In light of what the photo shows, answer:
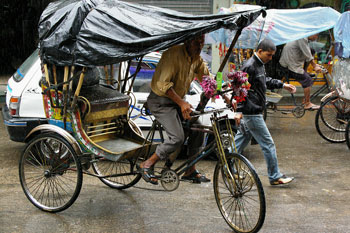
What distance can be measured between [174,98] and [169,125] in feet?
1.01

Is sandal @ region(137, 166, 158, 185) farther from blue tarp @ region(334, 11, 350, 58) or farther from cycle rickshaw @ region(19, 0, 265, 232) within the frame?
blue tarp @ region(334, 11, 350, 58)

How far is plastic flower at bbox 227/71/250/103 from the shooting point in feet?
14.4

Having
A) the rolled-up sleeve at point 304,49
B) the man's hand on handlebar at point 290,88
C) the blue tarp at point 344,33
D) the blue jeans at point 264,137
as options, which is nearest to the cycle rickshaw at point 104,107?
the blue jeans at point 264,137

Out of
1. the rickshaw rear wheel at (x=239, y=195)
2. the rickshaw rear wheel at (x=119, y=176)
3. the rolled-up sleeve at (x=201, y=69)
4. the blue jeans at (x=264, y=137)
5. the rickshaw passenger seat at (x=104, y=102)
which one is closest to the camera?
the rickshaw rear wheel at (x=239, y=195)

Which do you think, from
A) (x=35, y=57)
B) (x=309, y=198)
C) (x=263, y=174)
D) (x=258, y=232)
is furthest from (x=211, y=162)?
(x=35, y=57)

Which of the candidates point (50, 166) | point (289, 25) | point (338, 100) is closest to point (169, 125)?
point (50, 166)

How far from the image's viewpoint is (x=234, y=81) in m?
4.43

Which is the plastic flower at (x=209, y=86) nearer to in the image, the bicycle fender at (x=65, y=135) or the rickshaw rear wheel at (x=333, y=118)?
the bicycle fender at (x=65, y=135)

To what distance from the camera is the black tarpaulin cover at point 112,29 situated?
4.17 m

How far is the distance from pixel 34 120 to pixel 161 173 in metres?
2.48

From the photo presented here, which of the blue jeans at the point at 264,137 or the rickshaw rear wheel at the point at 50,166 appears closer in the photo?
the rickshaw rear wheel at the point at 50,166

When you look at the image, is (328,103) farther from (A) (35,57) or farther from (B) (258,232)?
(A) (35,57)

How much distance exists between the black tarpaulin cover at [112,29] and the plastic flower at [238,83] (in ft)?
1.61

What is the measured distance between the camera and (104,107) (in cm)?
517
